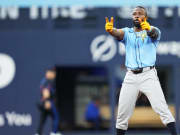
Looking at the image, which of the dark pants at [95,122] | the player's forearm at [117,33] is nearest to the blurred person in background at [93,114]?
the dark pants at [95,122]

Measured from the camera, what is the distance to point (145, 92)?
20.3 ft

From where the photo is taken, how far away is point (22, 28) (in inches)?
449

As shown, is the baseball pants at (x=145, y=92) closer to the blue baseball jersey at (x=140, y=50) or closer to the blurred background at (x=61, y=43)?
the blue baseball jersey at (x=140, y=50)

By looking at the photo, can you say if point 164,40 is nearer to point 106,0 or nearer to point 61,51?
point 106,0

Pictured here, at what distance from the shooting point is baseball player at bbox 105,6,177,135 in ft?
20.0

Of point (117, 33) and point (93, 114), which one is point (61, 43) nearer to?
point (93, 114)

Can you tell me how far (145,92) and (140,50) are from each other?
482 mm

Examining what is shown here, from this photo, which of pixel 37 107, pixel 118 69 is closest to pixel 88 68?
pixel 118 69

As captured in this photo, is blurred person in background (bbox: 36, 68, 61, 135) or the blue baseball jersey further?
blurred person in background (bbox: 36, 68, 61, 135)

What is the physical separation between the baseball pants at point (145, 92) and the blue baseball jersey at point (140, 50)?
116mm

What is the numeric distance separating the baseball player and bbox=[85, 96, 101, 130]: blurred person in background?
636cm

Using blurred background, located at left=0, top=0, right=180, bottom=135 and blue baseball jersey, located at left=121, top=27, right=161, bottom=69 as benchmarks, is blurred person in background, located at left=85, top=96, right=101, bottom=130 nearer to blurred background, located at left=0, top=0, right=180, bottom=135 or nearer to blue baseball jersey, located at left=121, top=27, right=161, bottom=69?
blurred background, located at left=0, top=0, right=180, bottom=135

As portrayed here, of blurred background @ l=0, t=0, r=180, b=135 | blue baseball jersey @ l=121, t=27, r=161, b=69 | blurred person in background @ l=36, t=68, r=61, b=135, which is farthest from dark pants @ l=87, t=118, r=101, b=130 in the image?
blue baseball jersey @ l=121, t=27, r=161, b=69

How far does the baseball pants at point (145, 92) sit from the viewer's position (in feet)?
20.0
